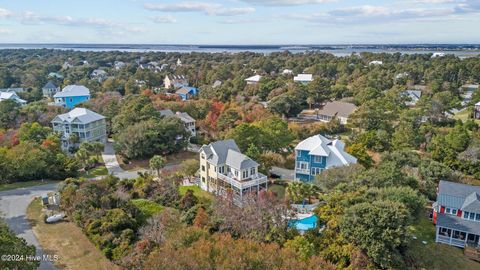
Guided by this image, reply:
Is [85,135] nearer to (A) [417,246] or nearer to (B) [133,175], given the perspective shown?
(B) [133,175]

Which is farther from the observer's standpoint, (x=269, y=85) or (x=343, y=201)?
(x=269, y=85)

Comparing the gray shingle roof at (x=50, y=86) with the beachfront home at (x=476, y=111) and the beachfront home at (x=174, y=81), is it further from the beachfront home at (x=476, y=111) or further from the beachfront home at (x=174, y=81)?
the beachfront home at (x=476, y=111)

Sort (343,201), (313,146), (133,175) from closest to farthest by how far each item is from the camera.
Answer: (343,201)
(313,146)
(133,175)

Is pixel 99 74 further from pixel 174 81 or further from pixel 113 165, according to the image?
pixel 113 165

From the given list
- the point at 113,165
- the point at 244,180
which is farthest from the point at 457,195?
the point at 113,165

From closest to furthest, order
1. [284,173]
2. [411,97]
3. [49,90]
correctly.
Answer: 1. [284,173]
2. [411,97]
3. [49,90]

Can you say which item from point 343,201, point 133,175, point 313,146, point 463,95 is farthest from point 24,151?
point 463,95
